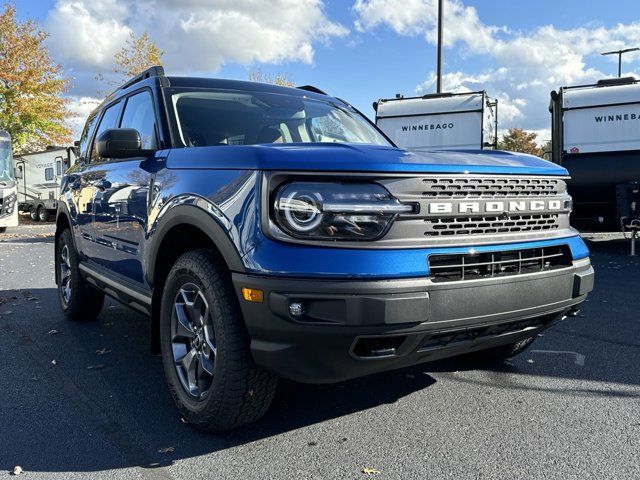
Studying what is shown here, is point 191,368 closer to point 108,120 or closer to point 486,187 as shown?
point 486,187

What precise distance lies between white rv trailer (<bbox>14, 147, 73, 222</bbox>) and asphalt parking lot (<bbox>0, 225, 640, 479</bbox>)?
74.4ft

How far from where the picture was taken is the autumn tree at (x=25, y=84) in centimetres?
2719

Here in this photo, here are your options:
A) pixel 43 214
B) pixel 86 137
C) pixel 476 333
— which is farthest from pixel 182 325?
pixel 43 214

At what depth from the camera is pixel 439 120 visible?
1269 centimetres

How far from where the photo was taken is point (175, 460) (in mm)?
2662

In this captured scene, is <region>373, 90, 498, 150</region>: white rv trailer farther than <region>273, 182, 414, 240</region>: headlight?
Yes

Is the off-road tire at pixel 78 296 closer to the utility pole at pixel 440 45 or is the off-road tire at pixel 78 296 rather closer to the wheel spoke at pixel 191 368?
the wheel spoke at pixel 191 368

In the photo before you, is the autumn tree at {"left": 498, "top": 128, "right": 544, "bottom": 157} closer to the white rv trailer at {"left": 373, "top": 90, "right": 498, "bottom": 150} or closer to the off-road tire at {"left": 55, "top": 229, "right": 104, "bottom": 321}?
the white rv trailer at {"left": 373, "top": 90, "right": 498, "bottom": 150}

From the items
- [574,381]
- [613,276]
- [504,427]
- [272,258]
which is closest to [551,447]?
[504,427]

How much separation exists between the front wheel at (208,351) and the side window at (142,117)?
1108 millimetres

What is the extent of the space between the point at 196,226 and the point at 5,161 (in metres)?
18.3

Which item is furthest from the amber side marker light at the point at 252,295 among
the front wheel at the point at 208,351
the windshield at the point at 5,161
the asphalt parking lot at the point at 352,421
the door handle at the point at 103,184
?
the windshield at the point at 5,161

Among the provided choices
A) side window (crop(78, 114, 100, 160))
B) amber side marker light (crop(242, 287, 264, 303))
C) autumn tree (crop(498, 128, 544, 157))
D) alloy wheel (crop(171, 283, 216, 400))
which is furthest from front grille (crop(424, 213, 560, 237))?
autumn tree (crop(498, 128, 544, 157))

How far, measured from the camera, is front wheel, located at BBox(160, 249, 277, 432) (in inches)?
102
